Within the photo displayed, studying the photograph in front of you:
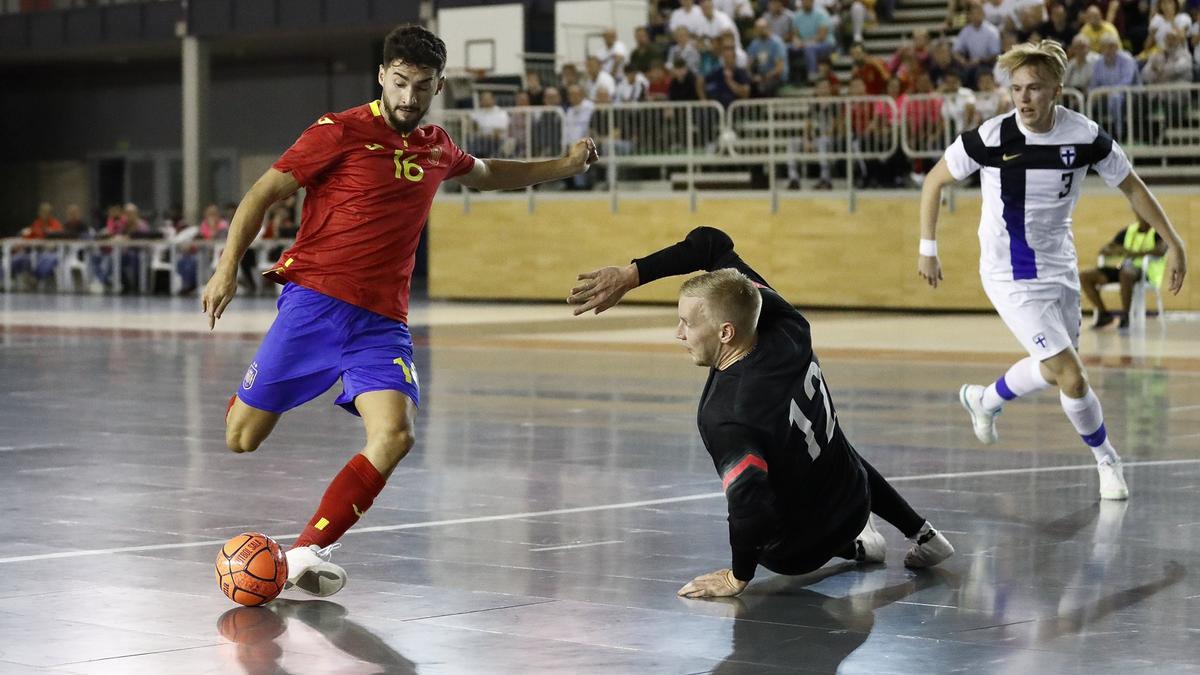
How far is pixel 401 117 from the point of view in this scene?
22.3 ft

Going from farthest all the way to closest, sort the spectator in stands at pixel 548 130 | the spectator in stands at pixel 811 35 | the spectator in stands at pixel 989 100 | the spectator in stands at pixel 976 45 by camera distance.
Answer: the spectator in stands at pixel 548 130 → the spectator in stands at pixel 811 35 → the spectator in stands at pixel 976 45 → the spectator in stands at pixel 989 100

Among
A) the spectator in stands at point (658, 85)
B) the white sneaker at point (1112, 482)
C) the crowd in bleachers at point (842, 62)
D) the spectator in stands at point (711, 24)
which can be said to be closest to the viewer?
the white sneaker at point (1112, 482)

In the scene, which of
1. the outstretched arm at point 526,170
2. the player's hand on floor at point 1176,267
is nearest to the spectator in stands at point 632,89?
the player's hand on floor at point 1176,267

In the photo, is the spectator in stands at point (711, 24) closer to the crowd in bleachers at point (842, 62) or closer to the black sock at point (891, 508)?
the crowd in bleachers at point (842, 62)

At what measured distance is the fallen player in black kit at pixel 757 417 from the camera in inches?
242

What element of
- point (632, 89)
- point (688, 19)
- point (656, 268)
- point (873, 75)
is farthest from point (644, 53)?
point (656, 268)

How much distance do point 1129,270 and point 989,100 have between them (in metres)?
3.71

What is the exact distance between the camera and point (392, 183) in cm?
691

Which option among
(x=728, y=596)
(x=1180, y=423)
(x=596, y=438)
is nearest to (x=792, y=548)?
(x=728, y=596)

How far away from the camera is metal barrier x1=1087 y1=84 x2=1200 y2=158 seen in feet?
76.4

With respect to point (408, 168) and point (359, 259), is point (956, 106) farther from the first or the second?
point (359, 259)

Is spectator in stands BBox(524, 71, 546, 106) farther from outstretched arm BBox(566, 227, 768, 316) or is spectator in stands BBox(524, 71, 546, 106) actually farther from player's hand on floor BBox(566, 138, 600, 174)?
outstretched arm BBox(566, 227, 768, 316)

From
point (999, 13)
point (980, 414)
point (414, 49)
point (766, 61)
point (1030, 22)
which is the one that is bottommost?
point (980, 414)

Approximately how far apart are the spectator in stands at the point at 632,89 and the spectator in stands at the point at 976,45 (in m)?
5.06
